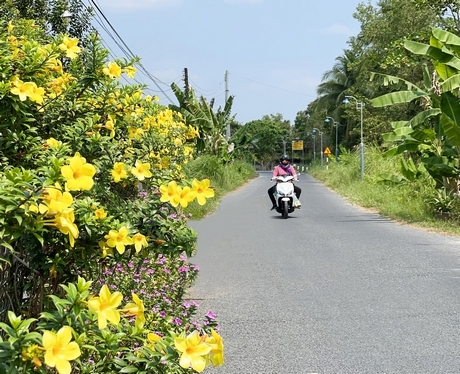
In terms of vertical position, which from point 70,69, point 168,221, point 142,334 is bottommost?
point 142,334

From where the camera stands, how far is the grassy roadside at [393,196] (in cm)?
1425

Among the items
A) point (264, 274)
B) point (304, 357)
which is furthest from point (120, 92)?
point (264, 274)

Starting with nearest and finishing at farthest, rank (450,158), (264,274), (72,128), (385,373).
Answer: (72,128), (385,373), (264,274), (450,158)

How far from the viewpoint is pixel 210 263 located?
9688 millimetres

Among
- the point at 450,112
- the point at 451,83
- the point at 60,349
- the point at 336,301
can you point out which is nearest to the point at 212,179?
the point at 451,83

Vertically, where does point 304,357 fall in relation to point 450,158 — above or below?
below

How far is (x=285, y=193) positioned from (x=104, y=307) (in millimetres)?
14676

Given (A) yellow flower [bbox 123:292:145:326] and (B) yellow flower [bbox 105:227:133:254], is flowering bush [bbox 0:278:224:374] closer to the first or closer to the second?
(A) yellow flower [bbox 123:292:145:326]

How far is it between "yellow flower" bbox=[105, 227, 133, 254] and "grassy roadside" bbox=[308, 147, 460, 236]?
36.4 ft

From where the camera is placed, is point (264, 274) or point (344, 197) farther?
point (344, 197)

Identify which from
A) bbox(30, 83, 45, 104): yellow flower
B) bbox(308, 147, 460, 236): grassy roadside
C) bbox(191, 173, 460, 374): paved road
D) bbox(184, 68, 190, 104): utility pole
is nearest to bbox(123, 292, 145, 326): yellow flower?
bbox(30, 83, 45, 104): yellow flower

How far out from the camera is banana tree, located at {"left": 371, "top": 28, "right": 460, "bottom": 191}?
12078 millimetres

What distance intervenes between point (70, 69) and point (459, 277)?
19.6ft

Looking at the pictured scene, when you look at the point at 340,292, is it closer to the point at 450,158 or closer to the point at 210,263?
the point at 210,263
